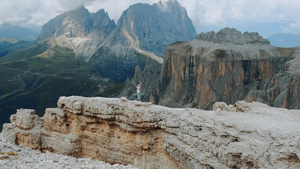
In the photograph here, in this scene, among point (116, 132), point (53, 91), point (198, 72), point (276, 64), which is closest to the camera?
point (116, 132)

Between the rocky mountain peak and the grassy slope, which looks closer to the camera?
the rocky mountain peak

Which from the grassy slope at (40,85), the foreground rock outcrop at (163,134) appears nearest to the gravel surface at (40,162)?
the foreground rock outcrop at (163,134)

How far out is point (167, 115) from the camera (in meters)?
21.1

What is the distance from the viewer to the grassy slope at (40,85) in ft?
372

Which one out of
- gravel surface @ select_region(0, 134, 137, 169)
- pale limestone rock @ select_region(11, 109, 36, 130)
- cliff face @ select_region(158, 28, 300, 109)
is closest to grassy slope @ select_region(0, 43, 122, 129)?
cliff face @ select_region(158, 28, 300, 109)

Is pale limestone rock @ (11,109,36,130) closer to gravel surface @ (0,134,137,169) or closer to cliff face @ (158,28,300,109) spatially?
gravel surface @ (0,134,137,169)

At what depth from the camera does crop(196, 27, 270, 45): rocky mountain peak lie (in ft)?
250

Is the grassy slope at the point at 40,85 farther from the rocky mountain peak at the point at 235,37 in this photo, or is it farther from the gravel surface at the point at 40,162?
the gravel surface at the point at 40,162

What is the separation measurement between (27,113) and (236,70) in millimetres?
54861

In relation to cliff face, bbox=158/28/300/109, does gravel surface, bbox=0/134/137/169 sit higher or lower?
lower

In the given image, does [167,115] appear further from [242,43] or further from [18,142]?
[242,43]

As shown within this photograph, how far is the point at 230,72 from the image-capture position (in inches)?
2692

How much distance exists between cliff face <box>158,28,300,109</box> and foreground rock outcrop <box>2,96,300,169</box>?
35.2 meters

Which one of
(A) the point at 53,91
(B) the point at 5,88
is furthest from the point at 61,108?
(B) the point at 5,88
